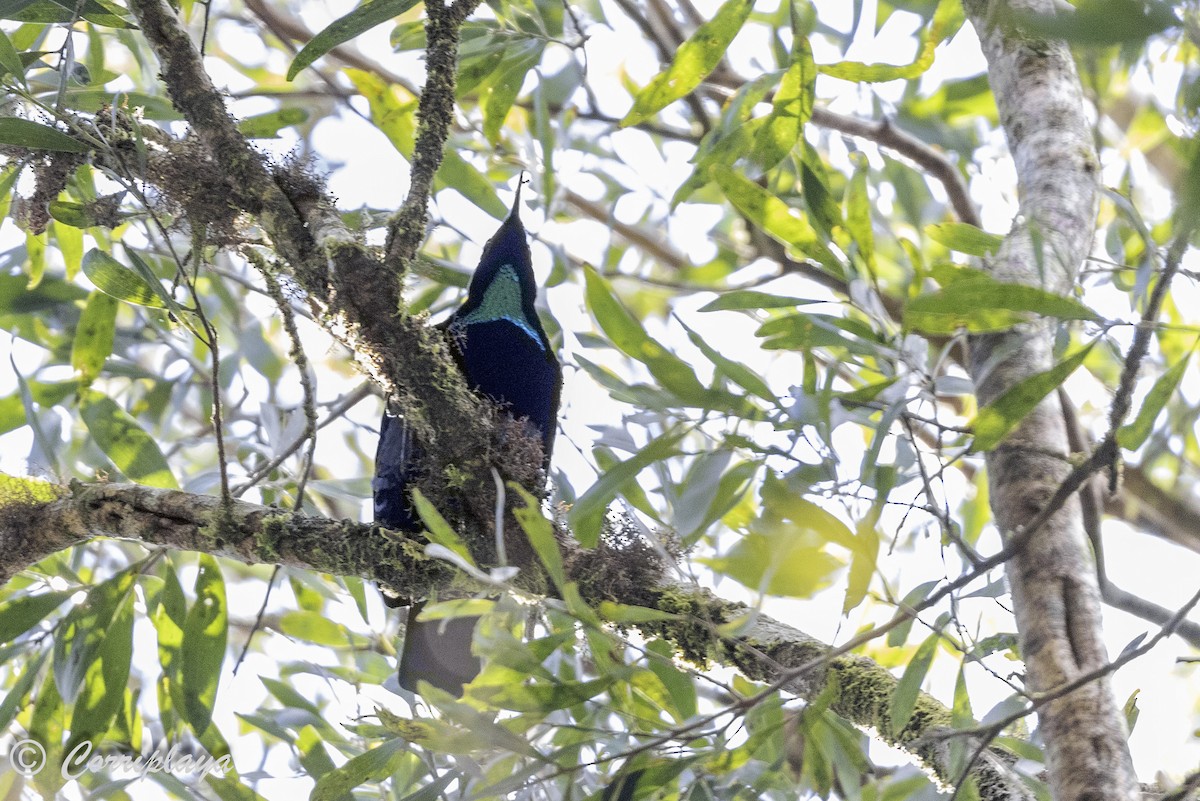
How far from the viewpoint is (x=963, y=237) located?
6.73ft

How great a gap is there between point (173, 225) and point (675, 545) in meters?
1.19

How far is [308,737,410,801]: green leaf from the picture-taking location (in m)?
1.74

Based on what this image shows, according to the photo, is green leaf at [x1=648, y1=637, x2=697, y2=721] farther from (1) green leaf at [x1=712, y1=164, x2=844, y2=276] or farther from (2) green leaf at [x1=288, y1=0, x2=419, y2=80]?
(2) green leaf at [x1=288, y1=0, x2=419, y2=80]

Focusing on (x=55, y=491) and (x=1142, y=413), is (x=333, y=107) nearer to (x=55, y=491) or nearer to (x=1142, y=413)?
(x=55, y=491)

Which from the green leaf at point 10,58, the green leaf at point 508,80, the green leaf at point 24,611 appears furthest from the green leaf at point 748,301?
the green leaf at point 24,611

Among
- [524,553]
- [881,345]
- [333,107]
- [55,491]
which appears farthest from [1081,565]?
[333,107]

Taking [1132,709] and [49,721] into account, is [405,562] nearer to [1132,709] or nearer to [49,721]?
[49,721]

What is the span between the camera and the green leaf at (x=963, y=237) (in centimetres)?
205

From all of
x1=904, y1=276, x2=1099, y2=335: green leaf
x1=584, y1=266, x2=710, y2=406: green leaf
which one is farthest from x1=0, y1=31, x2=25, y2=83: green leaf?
x1=904, y1=276, x2=1099, y2=335: green leaf

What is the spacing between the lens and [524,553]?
6.24ft

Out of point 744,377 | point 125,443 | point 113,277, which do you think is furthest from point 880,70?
point 125,443
